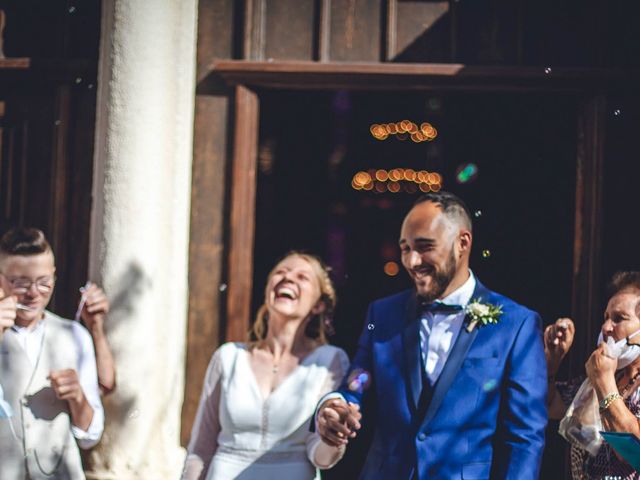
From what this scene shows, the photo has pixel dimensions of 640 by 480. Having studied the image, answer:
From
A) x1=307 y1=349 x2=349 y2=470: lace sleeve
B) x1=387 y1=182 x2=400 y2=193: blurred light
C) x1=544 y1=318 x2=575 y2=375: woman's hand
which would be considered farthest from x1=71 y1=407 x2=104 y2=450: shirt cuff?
x1=387 y1=182 x2=400 y2=193: blurred light

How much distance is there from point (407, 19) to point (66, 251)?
8.90ft

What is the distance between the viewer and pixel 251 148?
19.7ft

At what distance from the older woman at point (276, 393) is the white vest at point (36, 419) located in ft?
2.12

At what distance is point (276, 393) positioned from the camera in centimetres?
469

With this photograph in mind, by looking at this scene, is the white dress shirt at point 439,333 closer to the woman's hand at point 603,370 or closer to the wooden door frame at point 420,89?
the woman's hand at point 603,370

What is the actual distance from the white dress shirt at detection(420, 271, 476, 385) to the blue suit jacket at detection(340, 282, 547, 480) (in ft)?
0.18

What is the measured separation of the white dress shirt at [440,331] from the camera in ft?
13.7

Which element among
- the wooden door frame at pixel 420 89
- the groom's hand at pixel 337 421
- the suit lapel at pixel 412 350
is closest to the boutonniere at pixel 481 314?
the suit lapel at pixel 412 350

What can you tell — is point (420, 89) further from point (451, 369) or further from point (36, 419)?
point (36, 419)

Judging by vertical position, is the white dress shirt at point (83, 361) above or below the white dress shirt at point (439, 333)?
below

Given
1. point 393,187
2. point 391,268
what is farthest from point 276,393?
point 391,268

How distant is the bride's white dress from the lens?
4.60 m

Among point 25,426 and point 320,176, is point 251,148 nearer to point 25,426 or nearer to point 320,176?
point 25,426

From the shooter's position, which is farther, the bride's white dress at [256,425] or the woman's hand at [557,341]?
the bride's white dress at [256,425]
